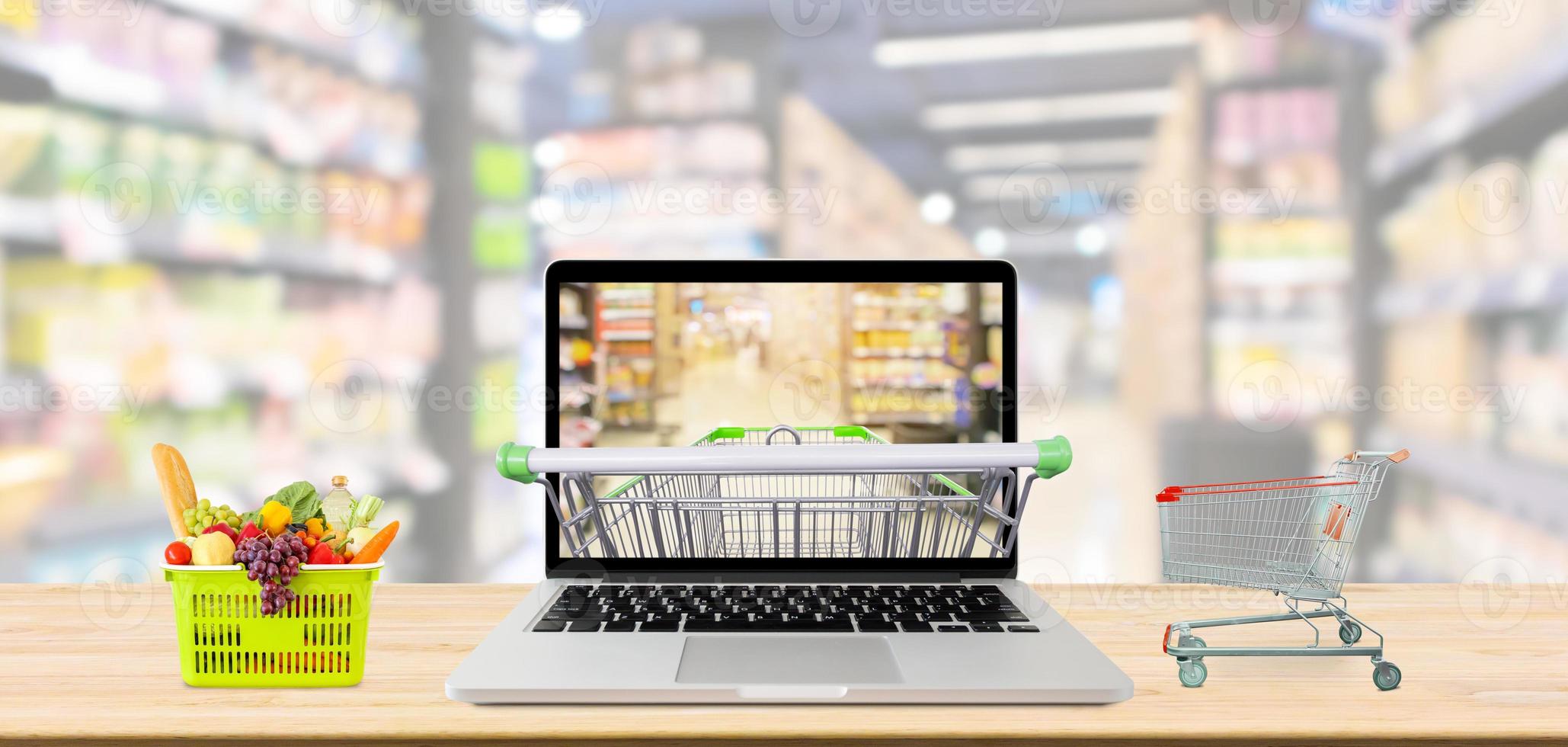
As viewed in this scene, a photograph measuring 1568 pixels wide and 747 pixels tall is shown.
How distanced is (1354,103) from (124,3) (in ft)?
9.02

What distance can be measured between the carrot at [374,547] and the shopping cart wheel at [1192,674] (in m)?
0.96

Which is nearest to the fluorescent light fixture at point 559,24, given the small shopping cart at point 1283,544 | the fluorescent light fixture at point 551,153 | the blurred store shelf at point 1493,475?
the fluorescent light fixture at point 551,153

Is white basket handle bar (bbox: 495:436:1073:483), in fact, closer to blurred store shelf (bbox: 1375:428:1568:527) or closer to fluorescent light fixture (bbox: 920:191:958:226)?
fluorescent light fixture (bbox: 920:191:958:226)

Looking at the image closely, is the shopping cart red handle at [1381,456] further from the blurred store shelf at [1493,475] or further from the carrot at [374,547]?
the carrot at [374,547]

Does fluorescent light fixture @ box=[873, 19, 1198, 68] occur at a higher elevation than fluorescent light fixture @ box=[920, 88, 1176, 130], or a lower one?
higher

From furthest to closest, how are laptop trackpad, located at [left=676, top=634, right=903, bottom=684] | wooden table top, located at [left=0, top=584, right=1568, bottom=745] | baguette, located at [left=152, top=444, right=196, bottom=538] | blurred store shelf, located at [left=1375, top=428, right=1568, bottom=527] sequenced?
blurred store shelf, located at [left=1375, top=428, right=1568, bottom=527], baguette, located at [left=152, top=444, right=196, bottom=538], laptop trackpad, located at [left=676, top=634, right=903, bottom=684], wooden table top, located at [left=0, top=584, right=1568, bottom=745]

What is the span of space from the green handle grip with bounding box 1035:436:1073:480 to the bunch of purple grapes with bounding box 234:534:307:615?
900 millimetres

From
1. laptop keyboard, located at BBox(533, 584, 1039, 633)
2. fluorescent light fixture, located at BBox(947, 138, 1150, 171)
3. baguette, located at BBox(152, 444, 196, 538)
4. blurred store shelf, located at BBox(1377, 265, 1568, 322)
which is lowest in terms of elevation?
laptop keyboard, located at BBox(533, 584, 1039, 633)

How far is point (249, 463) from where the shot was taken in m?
2.10

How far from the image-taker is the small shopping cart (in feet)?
3.99

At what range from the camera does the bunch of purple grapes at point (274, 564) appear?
3.56 feet

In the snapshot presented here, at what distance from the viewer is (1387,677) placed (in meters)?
1.08

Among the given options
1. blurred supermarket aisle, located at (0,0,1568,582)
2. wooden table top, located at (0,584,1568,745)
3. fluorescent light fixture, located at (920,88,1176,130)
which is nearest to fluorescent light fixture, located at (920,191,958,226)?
blurred supermarket aisle, located at (0,0,1568,582)

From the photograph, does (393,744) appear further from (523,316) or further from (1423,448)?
(1423,448)
